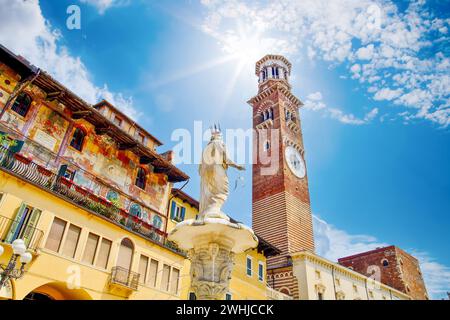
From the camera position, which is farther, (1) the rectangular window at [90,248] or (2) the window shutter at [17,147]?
(1) the rectangular window at [90,248]

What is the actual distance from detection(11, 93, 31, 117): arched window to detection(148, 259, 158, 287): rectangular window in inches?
407

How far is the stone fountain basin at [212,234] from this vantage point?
732cm

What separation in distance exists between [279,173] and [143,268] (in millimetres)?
22820

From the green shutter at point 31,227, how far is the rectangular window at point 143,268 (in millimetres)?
6255

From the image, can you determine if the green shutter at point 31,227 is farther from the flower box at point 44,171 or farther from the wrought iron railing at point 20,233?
the flower box at point 44,171

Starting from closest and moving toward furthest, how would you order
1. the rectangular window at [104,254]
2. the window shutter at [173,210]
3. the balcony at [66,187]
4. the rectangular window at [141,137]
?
the balcony at [66,187] < the rectangular window at [104,254] < the window shutter at [173,210] < the rectangular window at [141,137]

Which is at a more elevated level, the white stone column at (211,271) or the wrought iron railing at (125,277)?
the wrought iron railing at (125,277)

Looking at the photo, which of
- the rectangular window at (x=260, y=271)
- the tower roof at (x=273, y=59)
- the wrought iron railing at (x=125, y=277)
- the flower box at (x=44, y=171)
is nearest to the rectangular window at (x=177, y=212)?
the wrought iron railing at (x=125, y=277)

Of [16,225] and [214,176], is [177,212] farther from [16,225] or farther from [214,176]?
[214,176]

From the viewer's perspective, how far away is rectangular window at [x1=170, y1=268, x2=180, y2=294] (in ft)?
64.0

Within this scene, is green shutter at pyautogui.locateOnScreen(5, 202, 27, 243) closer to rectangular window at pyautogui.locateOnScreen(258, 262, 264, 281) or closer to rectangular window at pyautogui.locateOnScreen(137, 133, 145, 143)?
rectangular window at pyautogui.locateOnScreen(137, 133, 145, 143)

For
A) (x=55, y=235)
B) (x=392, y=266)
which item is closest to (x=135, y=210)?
(x=55, y=235)

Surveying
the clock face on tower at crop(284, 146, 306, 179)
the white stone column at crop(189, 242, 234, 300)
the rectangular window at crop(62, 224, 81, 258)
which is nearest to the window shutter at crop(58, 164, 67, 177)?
the rectangular window at crop(62, 224, 81, 258)

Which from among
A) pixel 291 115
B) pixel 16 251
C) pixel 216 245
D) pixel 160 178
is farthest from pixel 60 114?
pixel 291 115
